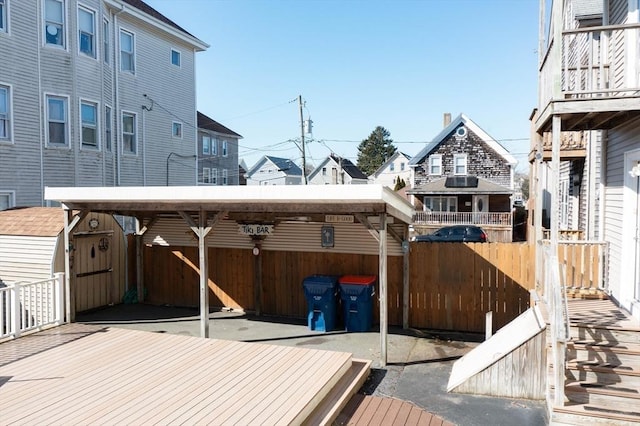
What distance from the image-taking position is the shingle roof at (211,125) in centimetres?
2744

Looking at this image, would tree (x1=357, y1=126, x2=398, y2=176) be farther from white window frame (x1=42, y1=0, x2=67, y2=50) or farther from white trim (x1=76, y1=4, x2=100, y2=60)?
white window frame (x1=42, y1=0, x2=67, y2=50)

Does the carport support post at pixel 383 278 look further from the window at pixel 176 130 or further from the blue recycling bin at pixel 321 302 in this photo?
the window at pixel 176 130

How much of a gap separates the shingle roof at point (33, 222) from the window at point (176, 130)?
9.41 meters

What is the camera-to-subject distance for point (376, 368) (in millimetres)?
7285

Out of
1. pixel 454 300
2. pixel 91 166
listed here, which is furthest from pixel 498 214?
pixel 91 166

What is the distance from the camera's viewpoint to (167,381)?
6078 millimetres

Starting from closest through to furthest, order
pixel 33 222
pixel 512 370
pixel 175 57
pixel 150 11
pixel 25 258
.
→ 1. pixel 512 370
2. pixel 25 258
3. pixel 33 222
4. pixel 150 11
5. pixel 175 57

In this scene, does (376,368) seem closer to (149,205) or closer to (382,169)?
(149,205)

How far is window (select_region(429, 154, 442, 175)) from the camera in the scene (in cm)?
3092

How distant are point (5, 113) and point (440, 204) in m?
24.3

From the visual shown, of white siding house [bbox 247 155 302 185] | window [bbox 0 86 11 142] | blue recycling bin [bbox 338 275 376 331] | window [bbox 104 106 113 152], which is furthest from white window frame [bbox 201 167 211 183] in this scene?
white siding house [bbox 247 155 302 185]

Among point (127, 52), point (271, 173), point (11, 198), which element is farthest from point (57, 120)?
point (271, 173)

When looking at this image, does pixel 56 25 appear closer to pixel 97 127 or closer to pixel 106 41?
pixel 106 41

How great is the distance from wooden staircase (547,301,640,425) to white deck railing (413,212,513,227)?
73.6 feet
